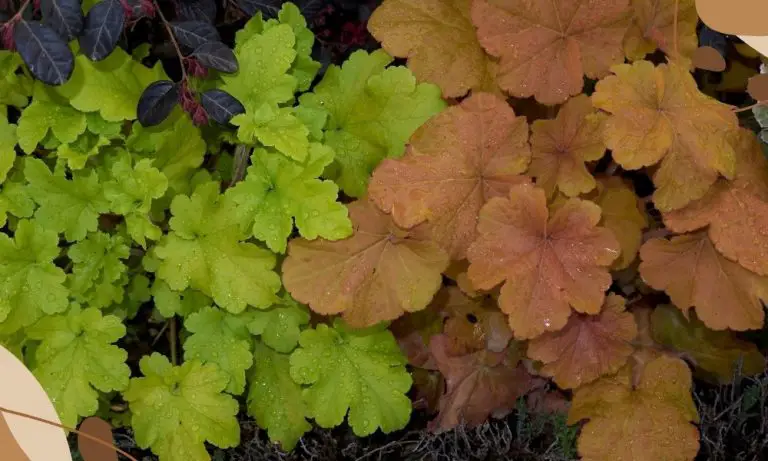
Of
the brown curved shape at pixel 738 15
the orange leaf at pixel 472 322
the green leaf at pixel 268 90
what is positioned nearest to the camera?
the brown curved shape at pixel 738 15

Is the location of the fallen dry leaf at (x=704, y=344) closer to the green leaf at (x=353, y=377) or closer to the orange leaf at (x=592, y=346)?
the orange leaf at (x=592, y=346)

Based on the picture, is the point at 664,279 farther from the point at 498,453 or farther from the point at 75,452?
the point at 75,452

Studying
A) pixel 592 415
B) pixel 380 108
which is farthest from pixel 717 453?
pixel 380 108

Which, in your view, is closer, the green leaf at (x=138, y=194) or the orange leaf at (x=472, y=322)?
the green leaf at (x=138, y=194)

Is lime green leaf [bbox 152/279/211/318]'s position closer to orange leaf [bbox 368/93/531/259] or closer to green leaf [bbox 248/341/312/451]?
green leaf [bbox 248/341/312/451]

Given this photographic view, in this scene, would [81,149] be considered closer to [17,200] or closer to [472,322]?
[17,200]

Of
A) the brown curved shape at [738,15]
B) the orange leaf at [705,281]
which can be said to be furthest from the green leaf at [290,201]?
the brown curved shape at [738,15]

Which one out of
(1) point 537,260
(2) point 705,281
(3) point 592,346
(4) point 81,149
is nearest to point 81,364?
(4) point 81,149
